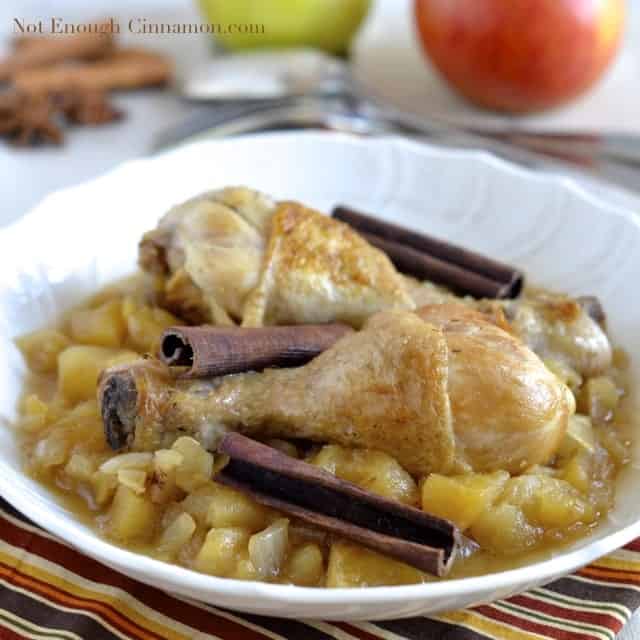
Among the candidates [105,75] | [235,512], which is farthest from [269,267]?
[105,75]

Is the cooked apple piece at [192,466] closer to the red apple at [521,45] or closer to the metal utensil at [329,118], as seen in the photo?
the metal utensil at [329,118]

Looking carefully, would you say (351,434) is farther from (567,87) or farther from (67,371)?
(567,87)

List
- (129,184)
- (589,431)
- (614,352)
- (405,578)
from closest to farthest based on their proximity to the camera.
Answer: (405,578) < (589,431) < (614,352) < (129,184)

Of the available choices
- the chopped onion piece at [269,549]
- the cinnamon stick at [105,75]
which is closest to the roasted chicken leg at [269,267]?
the chopped onion piece at [269,549]

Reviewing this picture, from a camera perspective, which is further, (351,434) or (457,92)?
(457,92)

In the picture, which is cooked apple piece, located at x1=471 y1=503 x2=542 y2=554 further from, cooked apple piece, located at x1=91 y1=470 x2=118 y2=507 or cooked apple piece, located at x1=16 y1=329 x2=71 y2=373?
cooked apple piece, located at x1=16 y1=329 x2=71 y2=373

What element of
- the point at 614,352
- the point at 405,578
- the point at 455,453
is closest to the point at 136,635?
the point at 405,578
